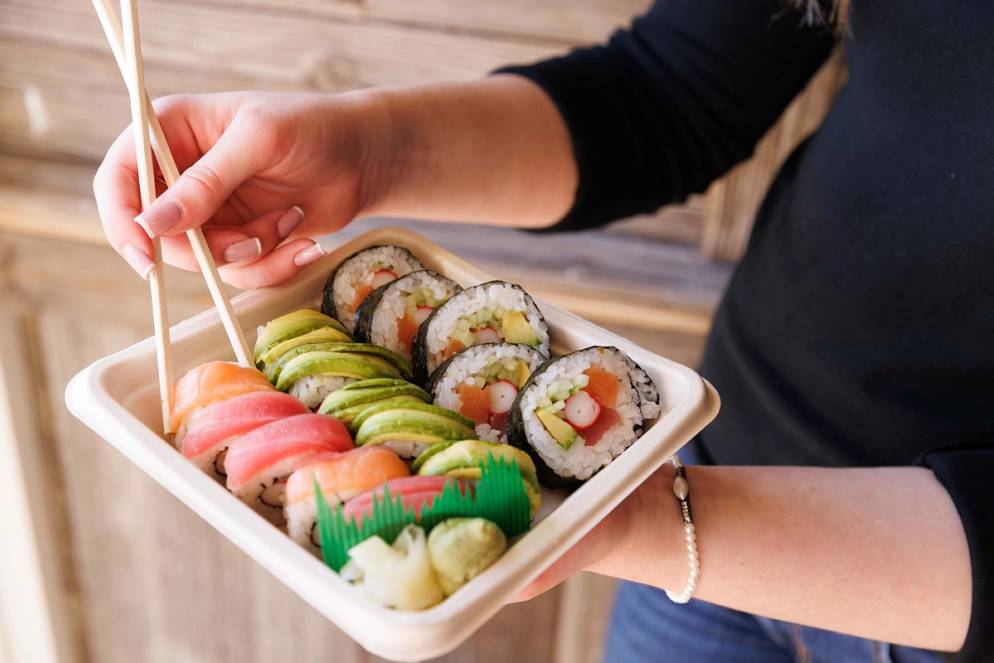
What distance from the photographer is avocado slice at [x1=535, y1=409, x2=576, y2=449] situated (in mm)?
688

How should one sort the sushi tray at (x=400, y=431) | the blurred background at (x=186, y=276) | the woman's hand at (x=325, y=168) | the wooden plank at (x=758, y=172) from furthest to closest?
the blurred background at (x=186, y=276)
the wooden plank at (x=758, y=172)
the woman's hand at (x=325, y=168)
the sushi tray at (x=400, y=431)

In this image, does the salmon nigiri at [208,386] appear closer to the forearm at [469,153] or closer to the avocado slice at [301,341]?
the avocado slice at [301,341]

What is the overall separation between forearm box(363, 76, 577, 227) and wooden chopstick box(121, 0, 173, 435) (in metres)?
0.27

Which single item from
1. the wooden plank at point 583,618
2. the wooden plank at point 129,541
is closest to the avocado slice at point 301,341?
the wooden plank at point 129,541

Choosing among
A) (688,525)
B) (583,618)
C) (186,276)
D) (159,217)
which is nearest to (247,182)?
(159,217)

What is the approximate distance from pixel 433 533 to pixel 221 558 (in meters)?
1.54

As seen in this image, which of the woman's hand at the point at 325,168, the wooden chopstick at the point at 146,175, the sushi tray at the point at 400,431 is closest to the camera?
the sushi tray at the point at 400,431

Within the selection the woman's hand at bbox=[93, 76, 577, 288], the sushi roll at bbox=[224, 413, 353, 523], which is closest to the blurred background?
the woman's hand at bbox=[93, 76, 577, 288]

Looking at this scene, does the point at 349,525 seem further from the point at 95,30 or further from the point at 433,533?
the point at 95,30

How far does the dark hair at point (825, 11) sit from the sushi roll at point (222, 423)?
2.48 ft

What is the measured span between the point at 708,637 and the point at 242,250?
77cm

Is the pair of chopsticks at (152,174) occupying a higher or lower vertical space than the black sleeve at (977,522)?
higher

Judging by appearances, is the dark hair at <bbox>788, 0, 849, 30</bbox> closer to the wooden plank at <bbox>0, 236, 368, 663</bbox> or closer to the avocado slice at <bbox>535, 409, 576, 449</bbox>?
the avocado slice at <bbox>535, 409, 576, 449</bbox>

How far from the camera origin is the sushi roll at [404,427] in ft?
2.19
